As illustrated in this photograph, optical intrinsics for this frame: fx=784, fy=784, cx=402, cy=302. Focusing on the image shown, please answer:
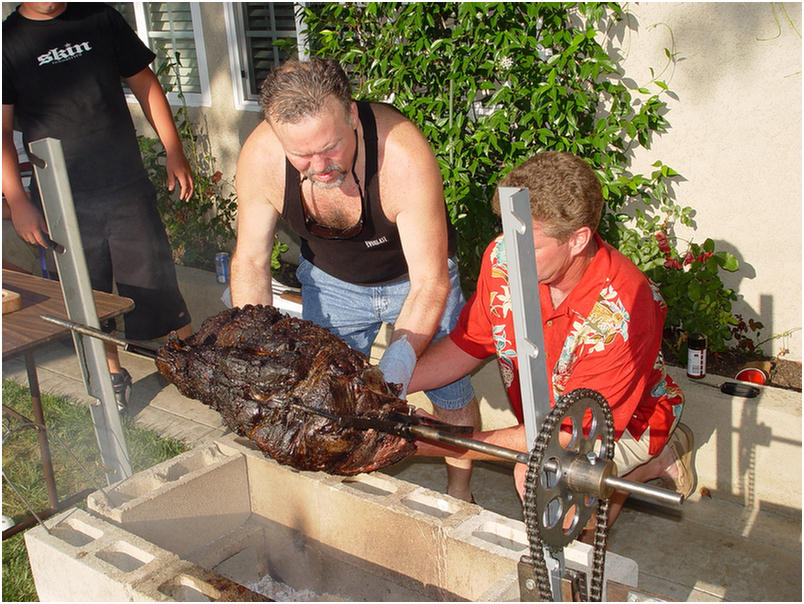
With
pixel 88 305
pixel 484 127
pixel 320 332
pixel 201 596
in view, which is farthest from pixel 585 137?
pixel 201 596

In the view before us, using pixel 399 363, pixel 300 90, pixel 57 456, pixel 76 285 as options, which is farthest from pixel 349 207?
pixel 57 456

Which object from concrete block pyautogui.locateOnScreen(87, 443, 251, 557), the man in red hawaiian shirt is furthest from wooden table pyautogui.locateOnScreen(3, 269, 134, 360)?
the man in red hawaiian shirt

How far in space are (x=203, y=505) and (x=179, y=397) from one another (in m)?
2.92

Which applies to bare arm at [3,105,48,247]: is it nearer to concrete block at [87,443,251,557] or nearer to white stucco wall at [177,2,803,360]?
concrete block at [87,443,251,557]

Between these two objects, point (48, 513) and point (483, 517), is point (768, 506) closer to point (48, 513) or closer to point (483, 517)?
point (483, 517)

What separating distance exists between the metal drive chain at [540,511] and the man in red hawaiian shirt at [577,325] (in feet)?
3.02

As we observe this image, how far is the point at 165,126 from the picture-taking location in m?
5.23

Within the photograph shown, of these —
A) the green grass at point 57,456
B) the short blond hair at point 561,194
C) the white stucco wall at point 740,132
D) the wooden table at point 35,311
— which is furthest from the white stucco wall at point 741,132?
the green grass at point 57,456

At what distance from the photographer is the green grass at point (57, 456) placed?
4.18 m

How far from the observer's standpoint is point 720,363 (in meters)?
4.75

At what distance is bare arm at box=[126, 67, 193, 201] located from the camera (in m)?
5.16

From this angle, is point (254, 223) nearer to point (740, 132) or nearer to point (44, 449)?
point (44, 449)

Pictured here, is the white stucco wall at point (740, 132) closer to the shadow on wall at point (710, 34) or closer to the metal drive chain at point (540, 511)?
the shadow on wall at point (710, 34)

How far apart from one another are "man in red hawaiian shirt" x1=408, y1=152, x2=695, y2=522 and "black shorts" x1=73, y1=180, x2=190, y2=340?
2610 millimetres
